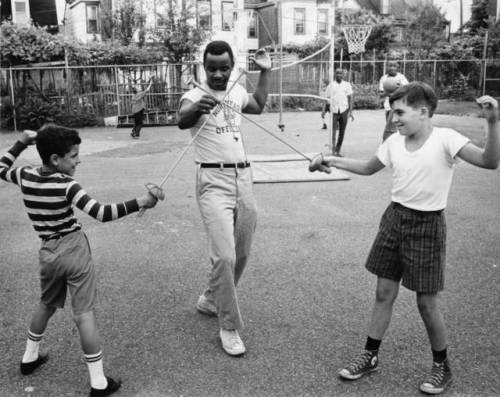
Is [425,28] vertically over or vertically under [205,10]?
under


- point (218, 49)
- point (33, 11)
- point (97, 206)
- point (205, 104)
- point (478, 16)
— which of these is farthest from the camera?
point (478, 16)

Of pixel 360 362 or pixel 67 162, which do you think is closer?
pixel 67 162

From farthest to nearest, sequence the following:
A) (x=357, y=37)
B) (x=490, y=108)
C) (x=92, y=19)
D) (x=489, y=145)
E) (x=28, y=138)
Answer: (x=92, y=19), (x=357, y=37), (x=28, y=138), (x=489, y=145), (x=490, y=108)

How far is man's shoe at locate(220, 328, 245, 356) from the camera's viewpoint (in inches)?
144

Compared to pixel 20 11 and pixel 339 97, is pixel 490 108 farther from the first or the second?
pixel 20 11

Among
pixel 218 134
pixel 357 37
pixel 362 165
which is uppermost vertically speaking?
pixel 357 37

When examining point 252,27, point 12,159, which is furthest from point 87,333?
point 252,27

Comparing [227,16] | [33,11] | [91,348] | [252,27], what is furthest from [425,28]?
[91,348]

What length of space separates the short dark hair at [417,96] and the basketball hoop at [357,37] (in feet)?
68.5

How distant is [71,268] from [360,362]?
1.75 meters

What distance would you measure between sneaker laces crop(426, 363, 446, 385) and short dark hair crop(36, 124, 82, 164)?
7.85 feet

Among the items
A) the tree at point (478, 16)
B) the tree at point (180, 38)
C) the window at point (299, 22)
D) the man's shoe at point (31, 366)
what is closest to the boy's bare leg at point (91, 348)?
the man's shoe at point (31, 366)

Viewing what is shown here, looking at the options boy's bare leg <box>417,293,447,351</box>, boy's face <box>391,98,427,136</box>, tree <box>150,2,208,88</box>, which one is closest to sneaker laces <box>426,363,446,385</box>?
boy's bare leg <box>417,293,447,351</box>

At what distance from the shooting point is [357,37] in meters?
23.6
